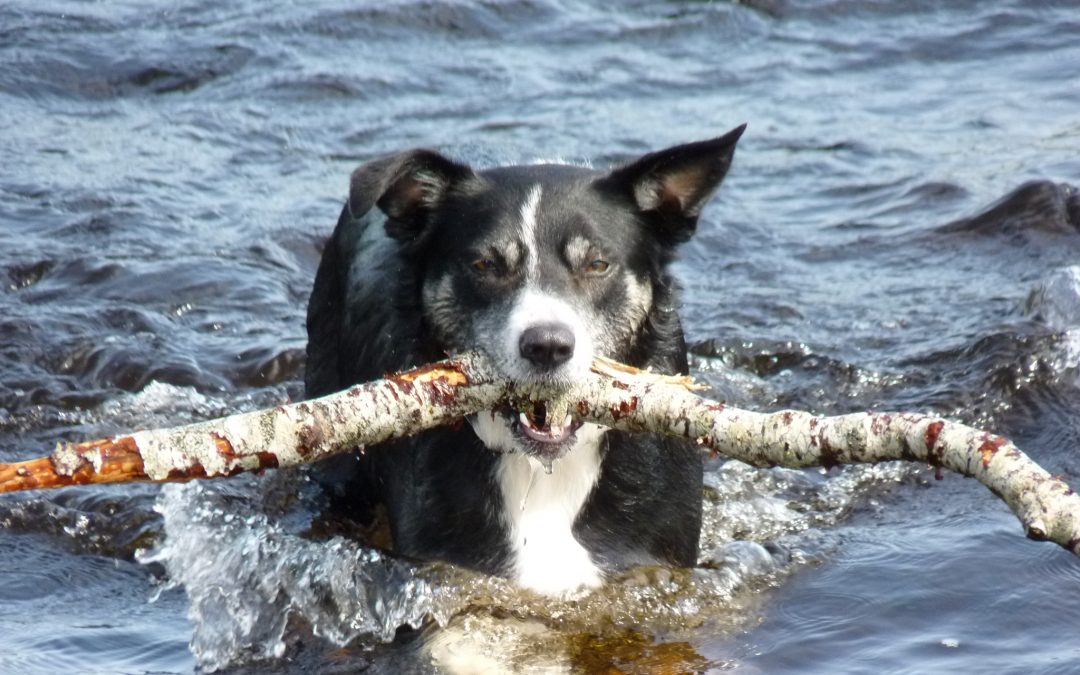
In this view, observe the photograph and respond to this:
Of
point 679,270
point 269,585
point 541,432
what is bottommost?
point 269,585

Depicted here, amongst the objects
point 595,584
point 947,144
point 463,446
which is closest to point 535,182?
point 463,446

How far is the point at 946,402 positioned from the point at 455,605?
298cm

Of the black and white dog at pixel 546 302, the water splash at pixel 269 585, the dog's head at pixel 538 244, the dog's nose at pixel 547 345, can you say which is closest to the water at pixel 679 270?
the water splash at pixel 269 585

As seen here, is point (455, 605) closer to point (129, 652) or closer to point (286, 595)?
point (286, 595)

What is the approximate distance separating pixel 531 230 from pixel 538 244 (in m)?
0.07

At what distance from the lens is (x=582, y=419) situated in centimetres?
491

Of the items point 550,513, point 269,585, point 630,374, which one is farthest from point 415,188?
point 269,585

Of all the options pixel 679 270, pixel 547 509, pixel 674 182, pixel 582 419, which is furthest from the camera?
pixel 679 270

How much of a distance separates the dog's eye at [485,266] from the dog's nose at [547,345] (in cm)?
47

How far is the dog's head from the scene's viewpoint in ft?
16.0

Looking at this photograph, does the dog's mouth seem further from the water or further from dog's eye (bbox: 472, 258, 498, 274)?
the water

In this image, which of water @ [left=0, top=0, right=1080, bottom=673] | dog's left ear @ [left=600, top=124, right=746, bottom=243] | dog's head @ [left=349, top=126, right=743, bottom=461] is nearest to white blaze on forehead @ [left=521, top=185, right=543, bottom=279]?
dog's head @ [left=349, top=126, right=743, bottom=461]

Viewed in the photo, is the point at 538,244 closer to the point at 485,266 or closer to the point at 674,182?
the point at 485,266

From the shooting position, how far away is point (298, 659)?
17.4 feet
